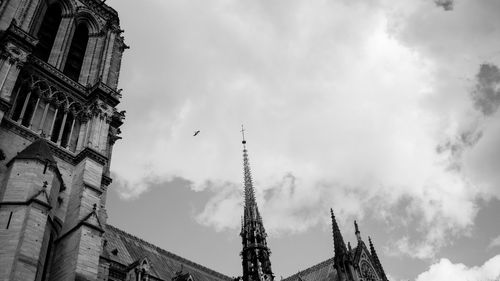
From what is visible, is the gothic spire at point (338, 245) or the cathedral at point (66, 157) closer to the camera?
the cathedral at point (66, 157)

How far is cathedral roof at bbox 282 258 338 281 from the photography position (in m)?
42.9

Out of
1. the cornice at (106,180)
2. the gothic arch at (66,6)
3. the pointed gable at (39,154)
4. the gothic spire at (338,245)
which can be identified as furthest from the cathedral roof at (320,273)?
the gothic arch at (66,6)

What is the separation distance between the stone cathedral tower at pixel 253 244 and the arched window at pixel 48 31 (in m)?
19.6

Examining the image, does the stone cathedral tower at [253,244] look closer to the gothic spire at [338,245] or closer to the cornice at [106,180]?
the gothic spire at [338,245]

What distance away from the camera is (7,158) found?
2322 cm

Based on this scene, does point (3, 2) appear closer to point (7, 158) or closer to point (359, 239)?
point (7, 158)

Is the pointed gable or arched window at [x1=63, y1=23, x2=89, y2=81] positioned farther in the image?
arched window at [x1=63, y1=23, x2=89, y2=81]

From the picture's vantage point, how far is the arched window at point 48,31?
31.0 metres

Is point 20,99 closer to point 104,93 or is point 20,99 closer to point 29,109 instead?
point 29,109

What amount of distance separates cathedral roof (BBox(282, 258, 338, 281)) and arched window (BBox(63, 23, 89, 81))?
86.6ft

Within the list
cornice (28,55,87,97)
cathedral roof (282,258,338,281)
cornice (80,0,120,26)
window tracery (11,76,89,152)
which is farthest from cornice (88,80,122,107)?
cathedral roof (282,258,338,281)

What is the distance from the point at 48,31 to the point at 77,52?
7.77 feet

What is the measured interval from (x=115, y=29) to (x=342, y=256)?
26.3m

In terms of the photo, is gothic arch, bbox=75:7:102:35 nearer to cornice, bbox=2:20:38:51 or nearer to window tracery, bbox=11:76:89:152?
cornice, bbox=2:20:38:51
